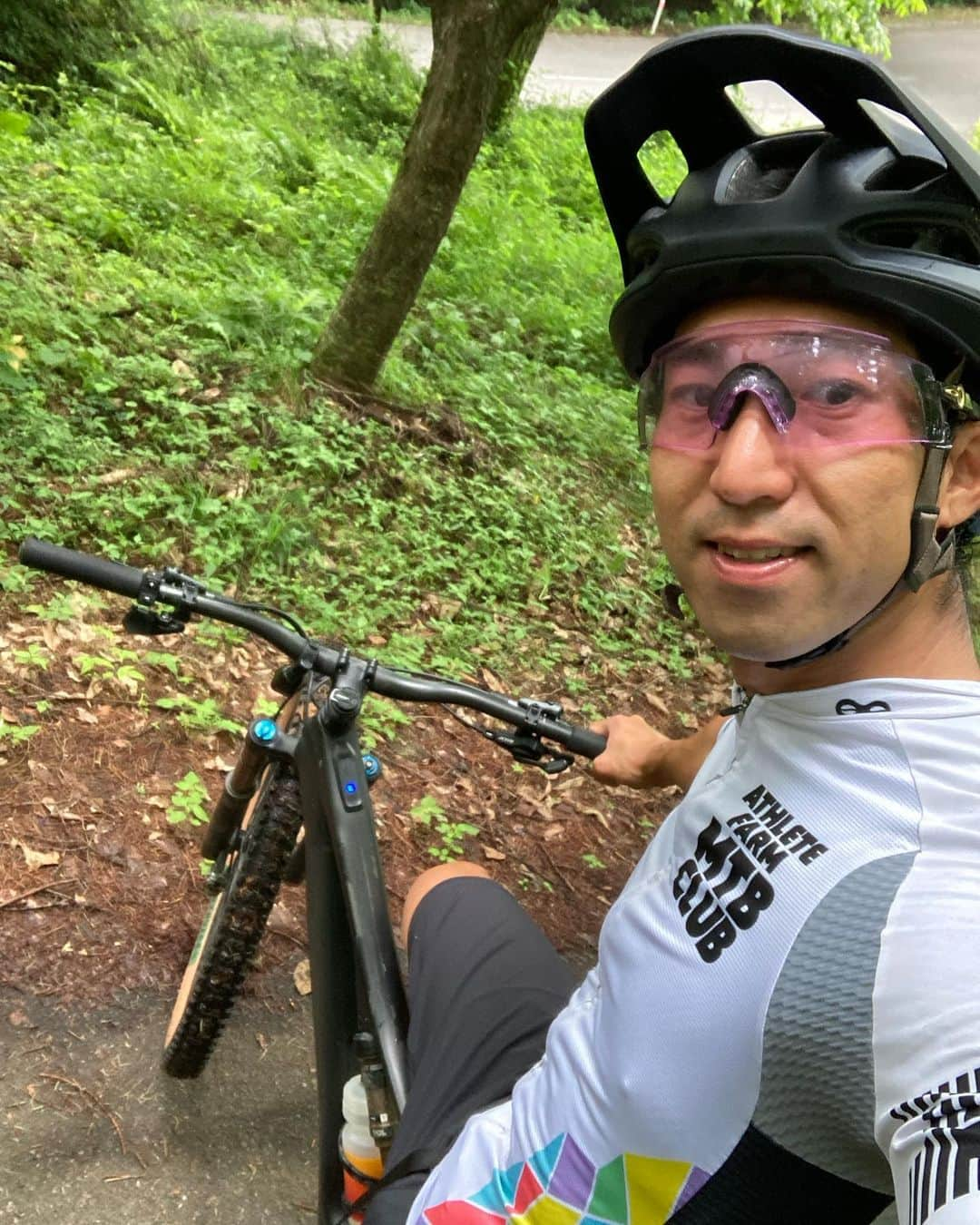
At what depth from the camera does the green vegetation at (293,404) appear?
16.1 ft

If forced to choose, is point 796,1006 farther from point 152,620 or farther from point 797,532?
point 152,620

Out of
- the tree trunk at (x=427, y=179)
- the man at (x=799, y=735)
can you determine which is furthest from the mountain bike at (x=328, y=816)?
the tree trunk at (x=427, y=179)

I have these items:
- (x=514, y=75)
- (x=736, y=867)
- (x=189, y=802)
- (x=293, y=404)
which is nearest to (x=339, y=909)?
(x=736, y=867)

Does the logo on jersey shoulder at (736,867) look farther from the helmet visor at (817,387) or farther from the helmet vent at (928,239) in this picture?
the helmet vent at (928,239)

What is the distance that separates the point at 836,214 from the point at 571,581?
4.43 metres

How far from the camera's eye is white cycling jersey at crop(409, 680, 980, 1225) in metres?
1.06

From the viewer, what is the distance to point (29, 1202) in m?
2.55

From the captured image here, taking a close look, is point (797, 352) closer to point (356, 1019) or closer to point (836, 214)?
point (836, 214)

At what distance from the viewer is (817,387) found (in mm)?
1369

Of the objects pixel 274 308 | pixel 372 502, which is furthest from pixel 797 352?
pixel 274 308

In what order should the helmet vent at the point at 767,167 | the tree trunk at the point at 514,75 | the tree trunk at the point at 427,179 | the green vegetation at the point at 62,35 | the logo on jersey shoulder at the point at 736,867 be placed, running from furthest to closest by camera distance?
the tree trunk at the point at 514,75 < the green vegetation at the point at 62,35 < the tree trunk at the point at 427,179 < the helmet vent at the point at 767,167 < the logo on jersey shoulder at the point at 736,867

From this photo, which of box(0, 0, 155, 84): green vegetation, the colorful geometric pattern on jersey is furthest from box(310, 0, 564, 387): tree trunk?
box(0, 0, 155, 84): green vegetation

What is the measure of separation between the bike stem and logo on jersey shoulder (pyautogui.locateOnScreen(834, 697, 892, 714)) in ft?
3.57

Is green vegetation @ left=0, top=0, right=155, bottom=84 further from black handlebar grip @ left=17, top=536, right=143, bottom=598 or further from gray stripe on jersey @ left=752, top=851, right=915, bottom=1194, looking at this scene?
gray stripe on jersey @ left=752, top=851, right=915, bottom=1194
